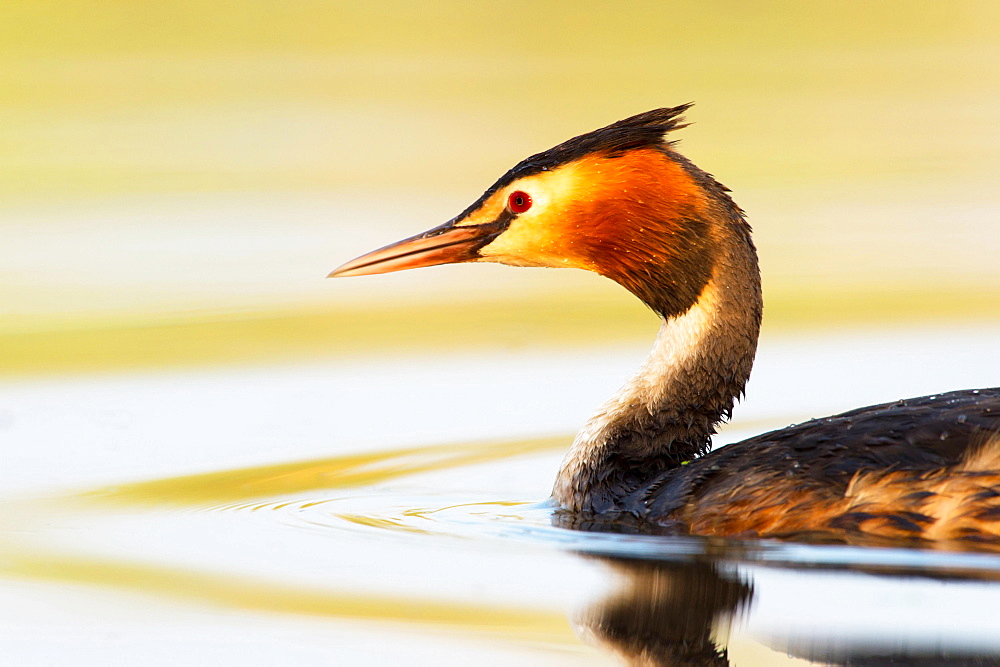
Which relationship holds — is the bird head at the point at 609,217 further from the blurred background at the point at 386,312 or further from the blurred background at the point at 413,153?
the blurred background at the point at 413,153

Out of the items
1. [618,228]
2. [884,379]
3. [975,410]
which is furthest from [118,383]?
[975,410]

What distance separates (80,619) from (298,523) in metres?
1.46

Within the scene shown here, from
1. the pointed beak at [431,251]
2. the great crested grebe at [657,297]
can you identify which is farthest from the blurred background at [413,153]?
the great crested grebe at [657,297]

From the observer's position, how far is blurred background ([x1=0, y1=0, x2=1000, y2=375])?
11375 millimetres

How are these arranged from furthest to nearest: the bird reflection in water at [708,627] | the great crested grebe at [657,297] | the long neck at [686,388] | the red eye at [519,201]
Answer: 1. the red eye at [519,201]
2. the long neck at [686,388]
3. the great crested grebe at [657,297]
4. the bird reflection in water at [708,627]

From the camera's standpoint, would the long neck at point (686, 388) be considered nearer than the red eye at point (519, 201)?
Yes

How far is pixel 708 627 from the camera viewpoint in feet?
19.1

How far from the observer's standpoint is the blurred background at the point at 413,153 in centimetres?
1138

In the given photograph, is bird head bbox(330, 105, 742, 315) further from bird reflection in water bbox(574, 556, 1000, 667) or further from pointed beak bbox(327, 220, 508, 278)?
bird reflection in water bbox(574, 556, 1000, 667)

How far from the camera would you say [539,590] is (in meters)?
6.28

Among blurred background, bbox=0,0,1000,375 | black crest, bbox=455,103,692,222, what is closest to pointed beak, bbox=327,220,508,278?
black crest, bbox=455,103,692,222

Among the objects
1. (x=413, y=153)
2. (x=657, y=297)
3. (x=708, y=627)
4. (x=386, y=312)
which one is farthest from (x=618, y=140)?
(x=413, y=153)

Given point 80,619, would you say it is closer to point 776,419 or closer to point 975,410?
point 975,410

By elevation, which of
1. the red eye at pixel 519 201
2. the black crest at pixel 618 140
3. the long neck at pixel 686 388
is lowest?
the long neck at pixel 686 388
